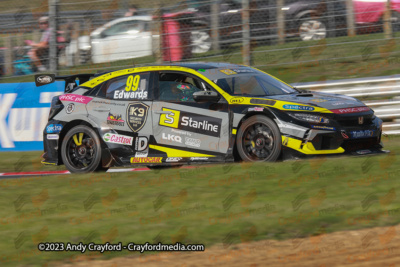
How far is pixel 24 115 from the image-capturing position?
1262 centimetres

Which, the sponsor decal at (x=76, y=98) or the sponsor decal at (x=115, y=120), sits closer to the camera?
the sponsor decal at (x=115, y=120)

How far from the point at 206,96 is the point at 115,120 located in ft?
4.83

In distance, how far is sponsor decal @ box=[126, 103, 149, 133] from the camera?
927 cm

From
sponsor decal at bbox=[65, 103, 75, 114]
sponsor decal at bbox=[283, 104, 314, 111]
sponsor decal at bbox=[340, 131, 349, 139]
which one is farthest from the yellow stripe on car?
sponsor decal at bbox=[340, 131, 349, 139]

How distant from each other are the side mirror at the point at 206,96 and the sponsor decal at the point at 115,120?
1.22 meters

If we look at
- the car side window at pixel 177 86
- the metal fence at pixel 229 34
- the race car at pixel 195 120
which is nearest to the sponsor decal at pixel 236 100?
the race car at pixel 195 120

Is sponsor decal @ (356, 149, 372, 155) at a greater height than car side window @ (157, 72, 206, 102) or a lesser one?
lesser

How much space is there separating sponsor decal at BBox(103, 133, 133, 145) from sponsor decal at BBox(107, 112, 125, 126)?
16 cm

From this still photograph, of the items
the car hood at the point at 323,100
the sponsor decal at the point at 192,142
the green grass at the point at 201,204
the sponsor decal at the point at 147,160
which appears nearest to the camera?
the green grass at the point at 201,204

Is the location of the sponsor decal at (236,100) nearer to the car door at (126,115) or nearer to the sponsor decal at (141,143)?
the car door at (126,115)

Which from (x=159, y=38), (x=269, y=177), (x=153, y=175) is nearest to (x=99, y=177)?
(x=153, y=175)

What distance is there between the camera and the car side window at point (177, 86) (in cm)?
916

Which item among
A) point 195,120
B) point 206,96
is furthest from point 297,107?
point 195,120

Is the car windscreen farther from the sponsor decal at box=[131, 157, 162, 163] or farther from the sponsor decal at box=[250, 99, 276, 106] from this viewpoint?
the sponsor decal at box=[131, 157, 162, 163]
